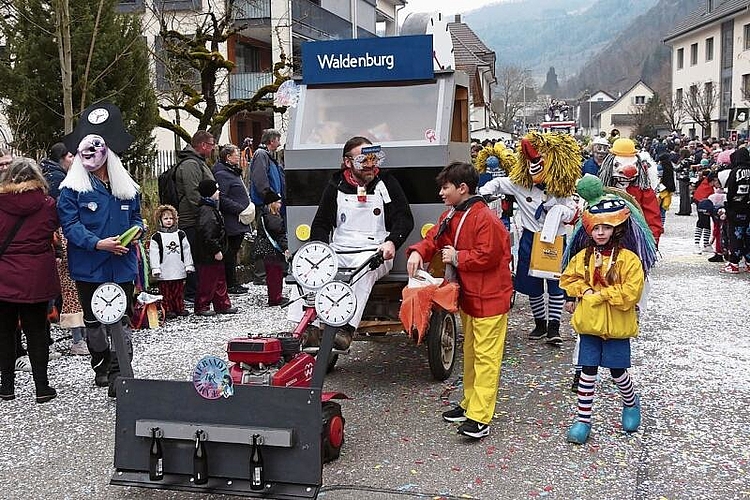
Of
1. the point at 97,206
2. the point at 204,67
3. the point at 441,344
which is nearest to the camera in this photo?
the point at 97,206

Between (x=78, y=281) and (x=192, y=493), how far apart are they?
2.35m

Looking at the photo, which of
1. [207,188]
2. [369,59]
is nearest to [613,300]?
[369,59]

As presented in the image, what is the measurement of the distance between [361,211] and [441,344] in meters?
1.24

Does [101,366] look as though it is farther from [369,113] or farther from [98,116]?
[369,113]

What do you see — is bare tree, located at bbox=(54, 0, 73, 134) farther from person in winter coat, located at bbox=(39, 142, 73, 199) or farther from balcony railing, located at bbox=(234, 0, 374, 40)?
balcony railing, located at bbox=(234, 0, 374, 40)

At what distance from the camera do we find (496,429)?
5.45 metres

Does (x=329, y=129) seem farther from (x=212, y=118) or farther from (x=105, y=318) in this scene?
(x=212, y=118)

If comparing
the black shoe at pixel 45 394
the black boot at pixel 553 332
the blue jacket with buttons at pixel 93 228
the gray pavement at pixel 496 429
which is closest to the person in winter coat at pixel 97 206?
the blue jacket with buttons at pixel 93 228

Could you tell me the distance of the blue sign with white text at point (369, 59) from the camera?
6516 millimetres

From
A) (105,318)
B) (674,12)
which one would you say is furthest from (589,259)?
(674,12)

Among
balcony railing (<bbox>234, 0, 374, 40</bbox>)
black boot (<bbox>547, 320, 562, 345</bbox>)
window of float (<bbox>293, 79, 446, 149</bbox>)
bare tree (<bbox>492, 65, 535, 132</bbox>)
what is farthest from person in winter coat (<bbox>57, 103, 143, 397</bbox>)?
bare tree (<bbox>492, 65, 535, 132</bbox>)

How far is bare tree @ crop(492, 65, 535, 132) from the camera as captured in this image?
71.2 metres

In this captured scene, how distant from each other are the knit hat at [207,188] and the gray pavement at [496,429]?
167cm

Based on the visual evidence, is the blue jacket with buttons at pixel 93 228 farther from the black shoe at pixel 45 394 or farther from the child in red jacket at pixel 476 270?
the child in red jacket at pixel 476 270
